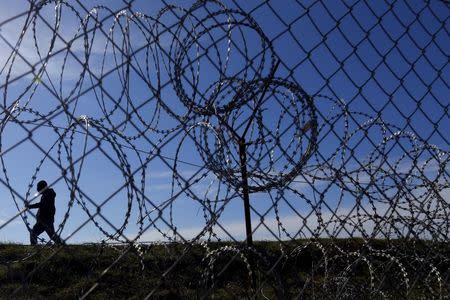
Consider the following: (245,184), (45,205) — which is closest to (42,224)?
(245,184)

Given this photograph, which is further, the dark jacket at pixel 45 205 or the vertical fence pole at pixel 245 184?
the dark jacket at pixel 45 205

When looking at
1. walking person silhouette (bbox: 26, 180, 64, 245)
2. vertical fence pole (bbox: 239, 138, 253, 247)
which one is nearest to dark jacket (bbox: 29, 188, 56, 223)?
walking person silhouette (bbox: 26, 180, 64, 245)

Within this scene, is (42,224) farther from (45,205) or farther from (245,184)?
(45,205)

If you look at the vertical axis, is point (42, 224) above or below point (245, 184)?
below

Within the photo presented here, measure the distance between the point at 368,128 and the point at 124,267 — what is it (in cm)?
504

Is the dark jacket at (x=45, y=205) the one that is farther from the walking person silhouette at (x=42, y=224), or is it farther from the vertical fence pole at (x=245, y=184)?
the vertical fence pole at (x=245, y=184)

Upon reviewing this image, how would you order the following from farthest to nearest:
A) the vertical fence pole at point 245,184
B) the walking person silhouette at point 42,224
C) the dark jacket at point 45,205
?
the dark jacket at point 45,205 < the vertical fence pole at point 245,184 < the walking person silhouette at point 42,224

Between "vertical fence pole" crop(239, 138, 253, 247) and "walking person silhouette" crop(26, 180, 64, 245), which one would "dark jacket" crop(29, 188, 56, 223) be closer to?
"walking person silhouette" crop(26, 180, 64, 245)

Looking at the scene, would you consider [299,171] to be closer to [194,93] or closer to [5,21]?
[194,93]

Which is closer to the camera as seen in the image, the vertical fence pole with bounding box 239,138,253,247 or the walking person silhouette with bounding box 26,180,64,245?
the walking person silhouette with bounding box 26,180,64,245

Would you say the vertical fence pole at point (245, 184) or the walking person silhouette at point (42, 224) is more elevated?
the vertical fence pole at point (245, 184)

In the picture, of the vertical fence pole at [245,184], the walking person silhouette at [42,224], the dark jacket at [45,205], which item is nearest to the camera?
the walking person silhouette at [42,224]

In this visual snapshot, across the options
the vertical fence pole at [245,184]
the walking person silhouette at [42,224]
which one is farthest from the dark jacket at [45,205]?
the vertical fence pole at [245,184]

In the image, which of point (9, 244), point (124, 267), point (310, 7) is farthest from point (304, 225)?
point (9, 244)
